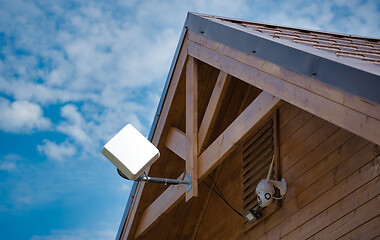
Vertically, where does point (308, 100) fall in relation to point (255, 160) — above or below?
below

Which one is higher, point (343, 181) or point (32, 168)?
point (32, 168)

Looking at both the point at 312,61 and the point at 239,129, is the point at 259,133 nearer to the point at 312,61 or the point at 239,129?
the point at 239,129

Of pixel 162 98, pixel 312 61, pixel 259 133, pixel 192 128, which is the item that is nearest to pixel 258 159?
pixel 259 133

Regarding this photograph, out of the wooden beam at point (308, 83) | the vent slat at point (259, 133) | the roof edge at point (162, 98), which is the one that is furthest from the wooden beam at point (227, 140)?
the vent slat at point (259, 133)

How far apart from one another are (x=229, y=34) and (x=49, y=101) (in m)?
78.6

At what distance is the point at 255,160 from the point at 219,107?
3.04 feet

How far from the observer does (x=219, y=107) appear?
4.55 m

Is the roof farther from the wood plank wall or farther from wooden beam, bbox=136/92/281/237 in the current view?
the wood plank wall

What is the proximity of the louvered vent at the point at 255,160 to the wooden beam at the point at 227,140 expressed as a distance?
69 centimetres

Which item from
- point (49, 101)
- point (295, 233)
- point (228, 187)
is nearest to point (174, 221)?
point (228, 187)

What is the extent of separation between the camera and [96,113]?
294ft

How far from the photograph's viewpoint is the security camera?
15.0 feet

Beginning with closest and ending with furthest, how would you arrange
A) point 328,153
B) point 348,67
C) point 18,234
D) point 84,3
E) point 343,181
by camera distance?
1. point 348,67
2. point 343,181
3. point 328,153
4. point 18,234
5. point 84,3

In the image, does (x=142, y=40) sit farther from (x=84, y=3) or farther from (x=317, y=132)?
(x=317, y=132)
